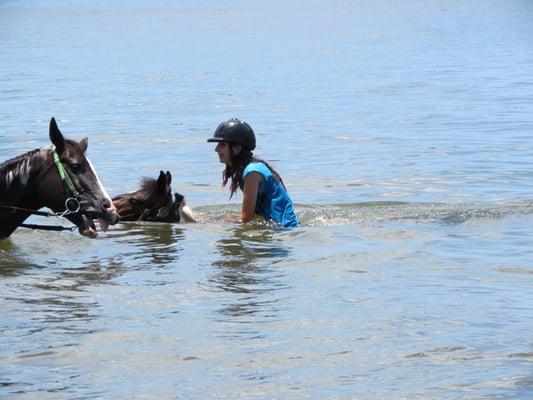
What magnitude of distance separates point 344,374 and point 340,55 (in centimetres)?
3538

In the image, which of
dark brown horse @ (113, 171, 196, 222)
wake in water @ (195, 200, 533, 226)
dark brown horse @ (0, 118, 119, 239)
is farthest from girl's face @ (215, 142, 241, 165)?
dark brown horse @ (0, 118, 119, 239)

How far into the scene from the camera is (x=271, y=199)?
1139 centimetres

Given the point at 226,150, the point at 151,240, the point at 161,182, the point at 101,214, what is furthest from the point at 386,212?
the point at 101,214

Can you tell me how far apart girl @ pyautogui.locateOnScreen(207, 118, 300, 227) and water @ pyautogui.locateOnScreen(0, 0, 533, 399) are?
0.93 ft

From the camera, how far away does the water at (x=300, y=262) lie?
7.18m

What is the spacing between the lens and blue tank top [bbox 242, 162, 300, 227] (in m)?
11.1

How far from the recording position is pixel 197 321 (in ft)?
27.4

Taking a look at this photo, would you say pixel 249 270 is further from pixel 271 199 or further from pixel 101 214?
pixel 101 214

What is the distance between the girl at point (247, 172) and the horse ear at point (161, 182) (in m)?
0.55

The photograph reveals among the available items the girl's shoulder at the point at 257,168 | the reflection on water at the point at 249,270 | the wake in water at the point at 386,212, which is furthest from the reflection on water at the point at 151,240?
the girl's shoulder at the point at 257,168

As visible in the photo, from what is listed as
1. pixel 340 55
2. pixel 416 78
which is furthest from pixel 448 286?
pixel 340 55

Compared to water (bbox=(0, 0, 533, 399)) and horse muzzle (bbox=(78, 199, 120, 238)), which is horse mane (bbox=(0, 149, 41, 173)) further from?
water (bbox=(0, 0, 533, 399))

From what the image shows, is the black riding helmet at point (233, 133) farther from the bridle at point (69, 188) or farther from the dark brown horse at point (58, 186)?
the bridle at point (69, 188)

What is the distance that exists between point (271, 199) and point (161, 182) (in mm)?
1258
